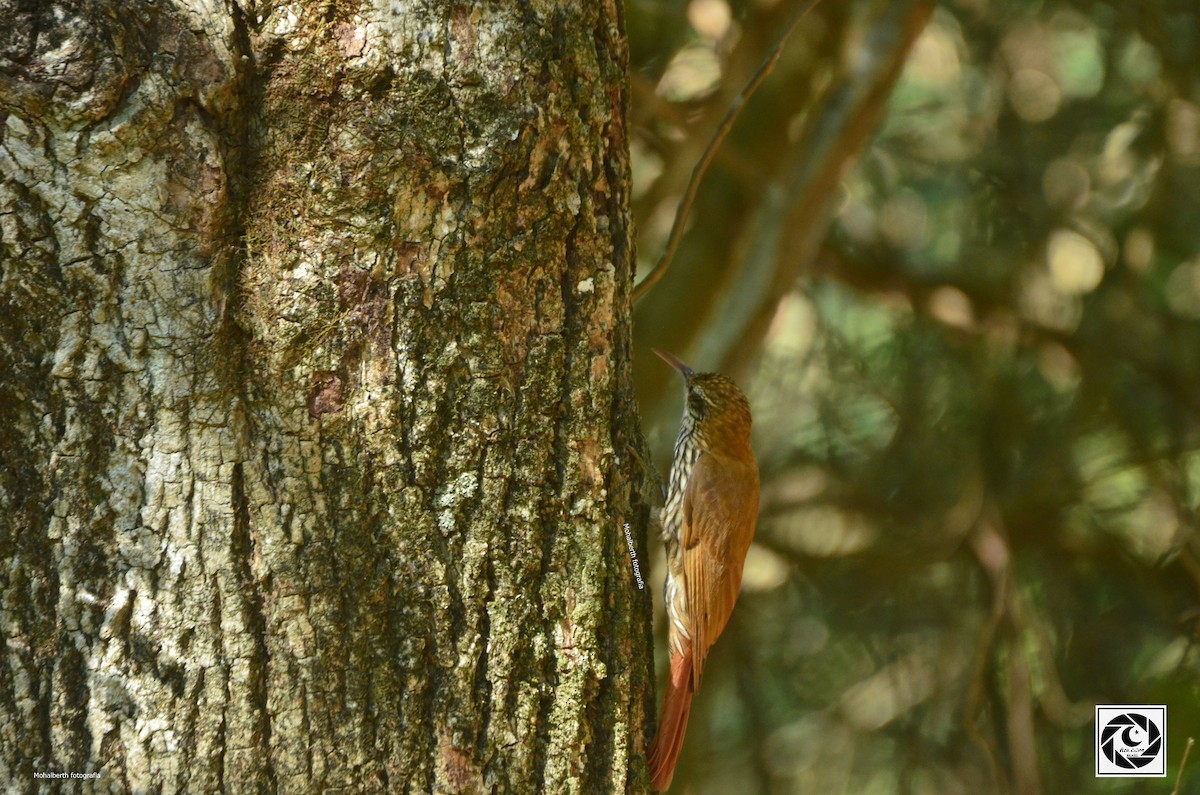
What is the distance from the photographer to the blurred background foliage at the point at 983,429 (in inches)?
184

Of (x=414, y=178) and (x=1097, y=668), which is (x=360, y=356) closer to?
(x=414, y=178)

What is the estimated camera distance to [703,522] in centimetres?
313

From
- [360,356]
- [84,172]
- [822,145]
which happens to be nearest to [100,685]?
[360,356]

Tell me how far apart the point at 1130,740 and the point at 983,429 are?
4.60ft

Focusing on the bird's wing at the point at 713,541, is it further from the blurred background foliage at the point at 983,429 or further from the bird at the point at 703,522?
the blurred background foliage at the point at 983,429

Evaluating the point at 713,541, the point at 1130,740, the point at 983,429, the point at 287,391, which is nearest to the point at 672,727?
the point at 713,541

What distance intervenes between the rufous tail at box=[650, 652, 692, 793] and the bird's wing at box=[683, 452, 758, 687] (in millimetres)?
85

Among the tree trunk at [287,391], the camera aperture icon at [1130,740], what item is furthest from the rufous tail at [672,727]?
the camera aperture icon at [1130,740]

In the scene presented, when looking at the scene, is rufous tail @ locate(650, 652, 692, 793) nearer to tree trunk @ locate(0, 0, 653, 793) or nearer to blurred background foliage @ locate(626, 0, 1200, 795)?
tree trunk @ locate(0, 0, 653, 793)

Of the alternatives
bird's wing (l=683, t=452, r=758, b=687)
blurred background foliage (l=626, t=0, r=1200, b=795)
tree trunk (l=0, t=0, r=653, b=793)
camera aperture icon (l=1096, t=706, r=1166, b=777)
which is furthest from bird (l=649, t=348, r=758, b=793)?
camera aperture icon (l=1096, t=706, r=1166, b=777)

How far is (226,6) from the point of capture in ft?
5.44

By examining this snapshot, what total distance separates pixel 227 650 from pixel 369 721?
25cm

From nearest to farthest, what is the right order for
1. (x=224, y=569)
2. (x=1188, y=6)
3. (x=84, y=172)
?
(x=84, y=172)
(x=224, y=569)
(x=1188, y=6)

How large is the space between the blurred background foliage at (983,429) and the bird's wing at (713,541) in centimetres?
143
